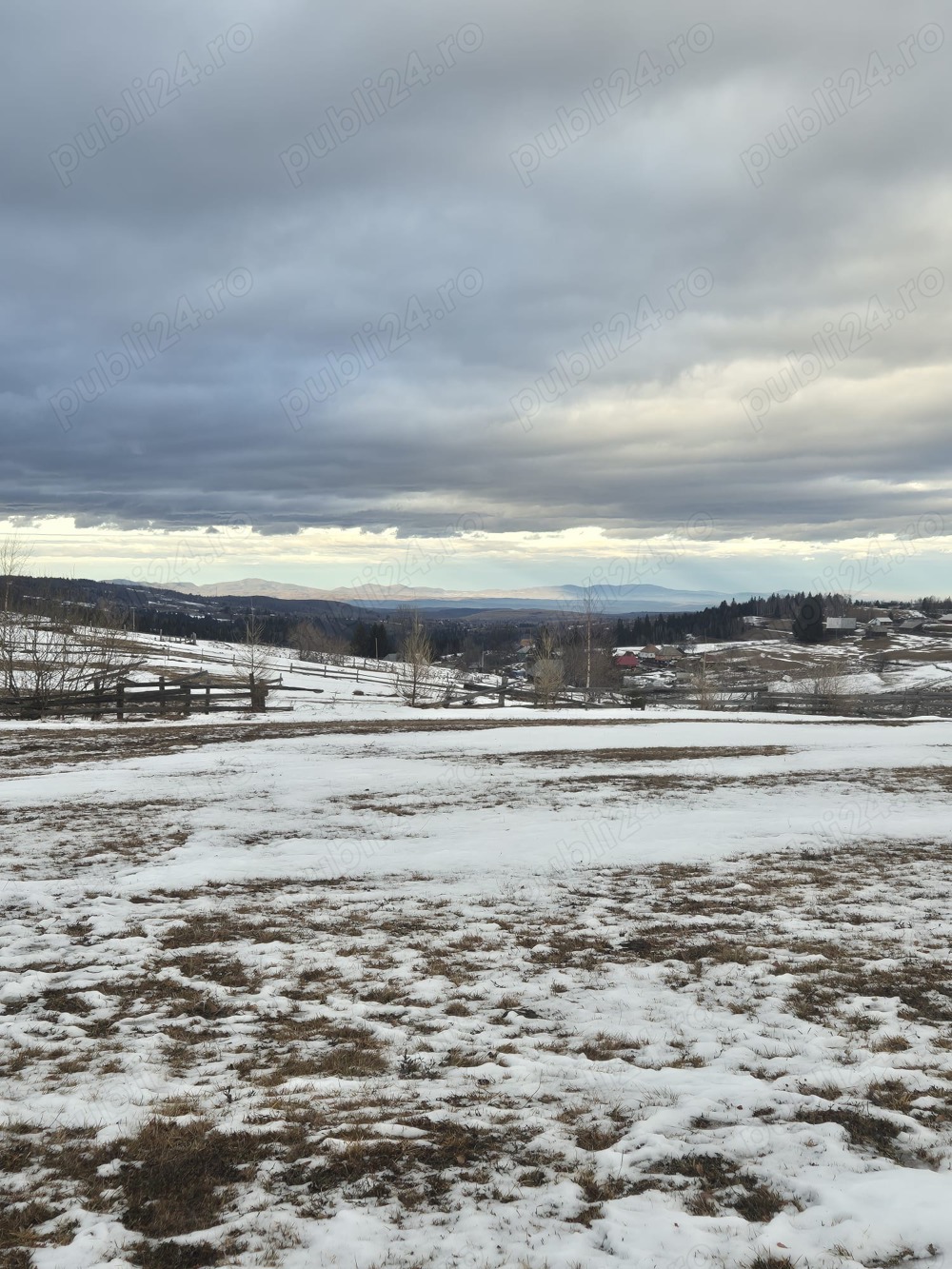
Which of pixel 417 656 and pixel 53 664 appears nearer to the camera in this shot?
pixel 53 664

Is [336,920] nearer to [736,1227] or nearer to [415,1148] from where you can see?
[415,1148]

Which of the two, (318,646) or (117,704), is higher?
(318,646)

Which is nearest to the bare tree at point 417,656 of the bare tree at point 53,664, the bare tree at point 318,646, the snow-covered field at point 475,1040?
the bare tree at point 53,664

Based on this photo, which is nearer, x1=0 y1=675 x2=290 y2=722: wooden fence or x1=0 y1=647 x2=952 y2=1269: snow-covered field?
x1=0 y1=647 x2=952 y2=1269: snow-covered field

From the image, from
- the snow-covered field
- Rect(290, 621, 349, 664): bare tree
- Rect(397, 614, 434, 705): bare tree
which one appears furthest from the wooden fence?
Rect(290, 621, 349, 664): bare tree

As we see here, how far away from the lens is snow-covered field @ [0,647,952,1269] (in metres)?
3.57

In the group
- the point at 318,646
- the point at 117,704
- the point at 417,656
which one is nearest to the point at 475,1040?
the point at 117,704

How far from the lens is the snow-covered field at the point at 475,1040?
357 cm

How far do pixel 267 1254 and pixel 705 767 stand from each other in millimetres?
16460

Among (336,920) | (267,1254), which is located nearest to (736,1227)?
(267,1254)

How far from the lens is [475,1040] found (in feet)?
18.0

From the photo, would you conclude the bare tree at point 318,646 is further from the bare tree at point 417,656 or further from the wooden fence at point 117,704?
the wooden fence at point 117,704

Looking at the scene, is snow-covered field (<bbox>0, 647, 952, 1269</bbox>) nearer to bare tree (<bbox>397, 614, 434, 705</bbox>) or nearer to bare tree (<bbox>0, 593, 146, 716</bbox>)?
bare tree (<bbox>0, 593, 146, 716</bbox>)

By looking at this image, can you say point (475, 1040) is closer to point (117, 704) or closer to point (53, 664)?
point (117, 704)
